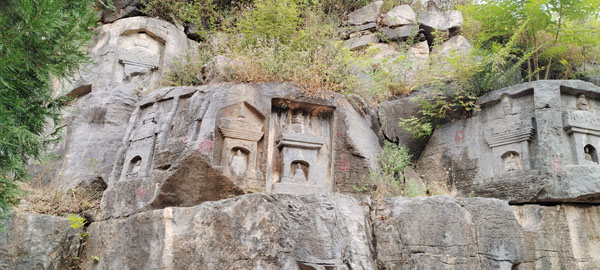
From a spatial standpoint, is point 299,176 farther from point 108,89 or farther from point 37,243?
point 108,89

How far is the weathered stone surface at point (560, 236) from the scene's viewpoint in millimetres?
6930

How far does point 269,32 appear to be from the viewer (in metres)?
10.0

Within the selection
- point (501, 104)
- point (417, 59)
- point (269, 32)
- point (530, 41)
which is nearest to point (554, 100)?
point (501, 104)

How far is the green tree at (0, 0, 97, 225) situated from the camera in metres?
4.73

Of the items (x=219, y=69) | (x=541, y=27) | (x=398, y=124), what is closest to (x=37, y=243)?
(x=219, y=69)

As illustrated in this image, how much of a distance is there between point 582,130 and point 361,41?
5.87 metres

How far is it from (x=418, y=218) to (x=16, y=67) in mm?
5126

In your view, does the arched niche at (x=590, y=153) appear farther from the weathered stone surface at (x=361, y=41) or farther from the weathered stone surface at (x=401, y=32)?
the weathered stone surface at (x=361, y=41)

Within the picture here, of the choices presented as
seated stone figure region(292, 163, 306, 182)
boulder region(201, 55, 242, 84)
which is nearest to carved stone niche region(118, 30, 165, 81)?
boulder region(201, 55, 242, 84)

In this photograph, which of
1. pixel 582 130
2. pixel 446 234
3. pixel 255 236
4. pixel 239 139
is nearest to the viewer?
pixel 255 236

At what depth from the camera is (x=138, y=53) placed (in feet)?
36.7

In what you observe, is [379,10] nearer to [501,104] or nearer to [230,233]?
[501,104]

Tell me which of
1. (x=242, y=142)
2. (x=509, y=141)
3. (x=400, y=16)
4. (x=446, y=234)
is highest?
(x=400, y=16)

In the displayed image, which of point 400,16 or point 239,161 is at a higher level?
point 400,16
